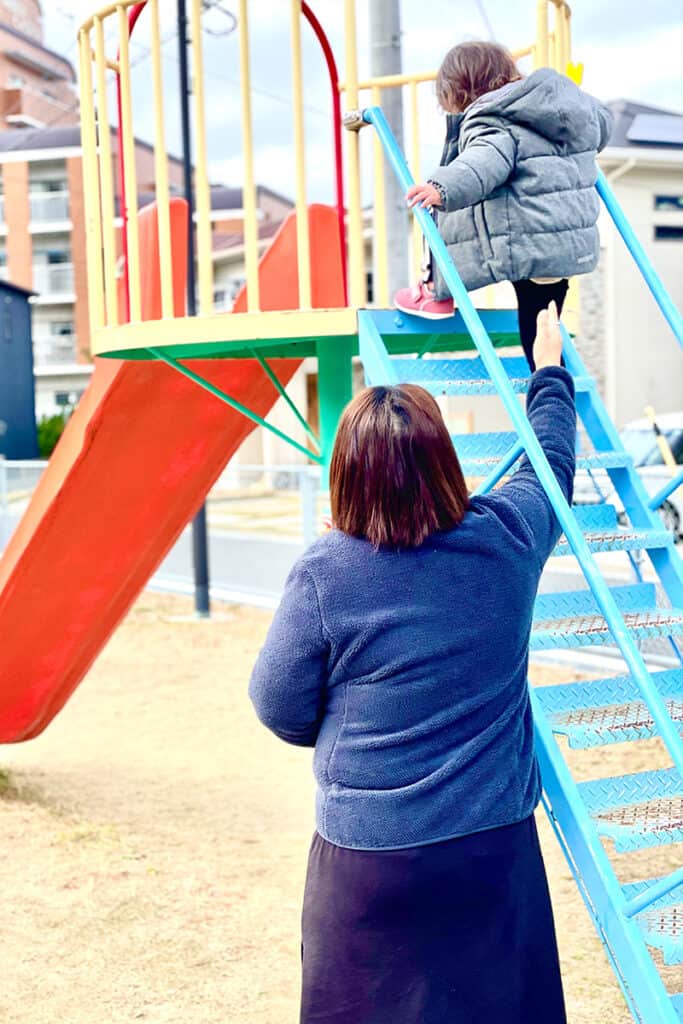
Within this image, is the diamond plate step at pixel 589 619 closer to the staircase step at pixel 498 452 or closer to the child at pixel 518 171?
the staircase step at pixel 498 452

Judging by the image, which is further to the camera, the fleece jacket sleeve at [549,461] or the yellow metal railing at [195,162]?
the yellow metal railing at [195,162]

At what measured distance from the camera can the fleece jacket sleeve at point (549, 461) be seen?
2.20 meters

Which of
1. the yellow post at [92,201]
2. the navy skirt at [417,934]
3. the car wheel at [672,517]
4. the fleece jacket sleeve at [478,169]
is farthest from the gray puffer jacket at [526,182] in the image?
the car wheel at [672,517]

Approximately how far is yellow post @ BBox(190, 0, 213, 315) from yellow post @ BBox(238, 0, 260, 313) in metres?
0.12

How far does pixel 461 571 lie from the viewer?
2.01m

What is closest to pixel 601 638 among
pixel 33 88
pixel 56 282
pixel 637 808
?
A: pixel 637 808

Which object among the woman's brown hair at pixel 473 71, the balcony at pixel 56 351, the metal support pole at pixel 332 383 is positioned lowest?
the metal support pole at pixel 332 383

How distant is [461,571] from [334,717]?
33 cm

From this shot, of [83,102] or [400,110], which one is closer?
[83,102]

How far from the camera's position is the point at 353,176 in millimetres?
3617

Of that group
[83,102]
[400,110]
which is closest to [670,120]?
[400,110]

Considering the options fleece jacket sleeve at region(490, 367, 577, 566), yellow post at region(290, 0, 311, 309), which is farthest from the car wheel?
fleece jacket sleeve at region(490, 367, 577, 566)

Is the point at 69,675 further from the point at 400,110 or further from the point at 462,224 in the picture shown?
the point at 400,110

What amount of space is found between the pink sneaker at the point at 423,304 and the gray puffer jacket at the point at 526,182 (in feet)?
0.75
